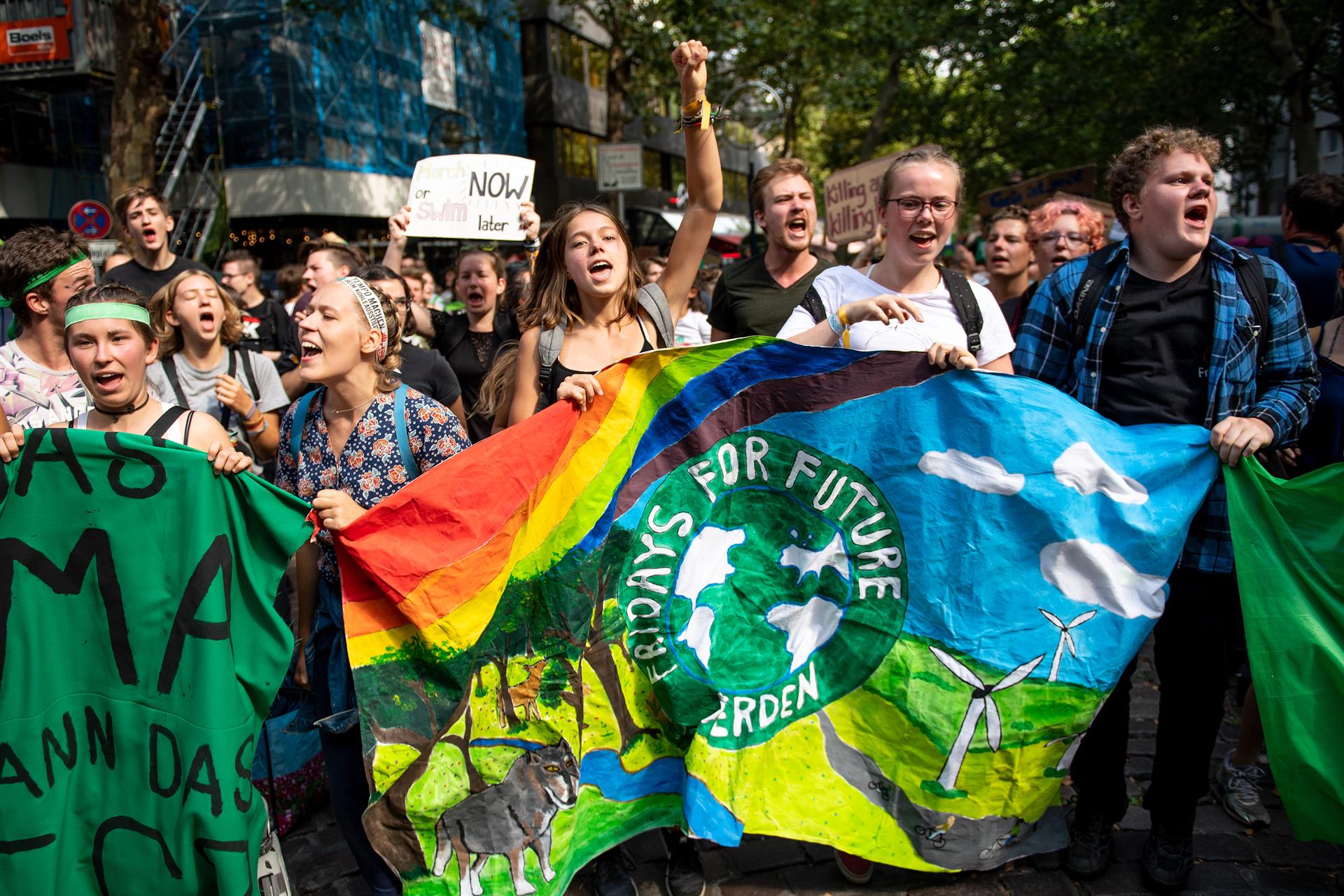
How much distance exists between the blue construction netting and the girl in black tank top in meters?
17.8

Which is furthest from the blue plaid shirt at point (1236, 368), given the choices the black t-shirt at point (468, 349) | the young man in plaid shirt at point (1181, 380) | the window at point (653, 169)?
the window at point (653, 169)

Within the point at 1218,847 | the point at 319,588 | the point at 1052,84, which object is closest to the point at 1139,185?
the point at 1218,847

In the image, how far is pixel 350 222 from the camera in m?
23.6

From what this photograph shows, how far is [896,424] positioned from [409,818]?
175 cm

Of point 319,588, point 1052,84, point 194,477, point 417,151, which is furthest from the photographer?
point 417,151

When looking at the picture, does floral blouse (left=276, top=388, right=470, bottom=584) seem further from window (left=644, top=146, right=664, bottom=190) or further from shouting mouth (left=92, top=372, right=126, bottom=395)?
window (left=644, top=146, right=664, bottom=190)

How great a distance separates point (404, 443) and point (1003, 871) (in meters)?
2.28

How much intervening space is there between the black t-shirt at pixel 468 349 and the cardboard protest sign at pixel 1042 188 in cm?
577

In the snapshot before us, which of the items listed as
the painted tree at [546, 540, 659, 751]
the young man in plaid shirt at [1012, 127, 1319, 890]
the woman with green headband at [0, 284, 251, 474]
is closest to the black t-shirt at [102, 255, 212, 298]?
the woman with green headband at [0, 284, 251, 474]

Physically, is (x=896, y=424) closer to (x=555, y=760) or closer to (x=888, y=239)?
(x=888, y=239)

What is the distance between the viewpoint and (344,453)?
2.94m

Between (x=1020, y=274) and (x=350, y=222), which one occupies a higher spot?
(x=350, y=222)

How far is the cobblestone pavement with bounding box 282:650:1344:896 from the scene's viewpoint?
3.00 meters

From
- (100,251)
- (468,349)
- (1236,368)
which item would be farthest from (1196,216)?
(100,251)
